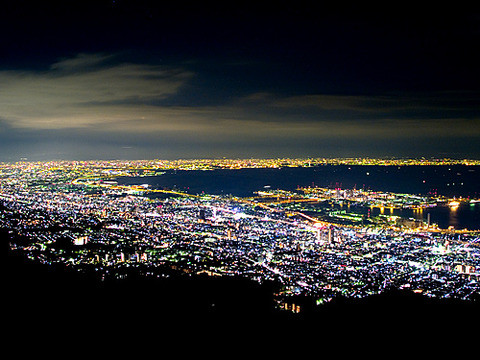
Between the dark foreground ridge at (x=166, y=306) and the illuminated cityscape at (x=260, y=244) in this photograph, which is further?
the illuminated cityscape at (x=260, y=244)

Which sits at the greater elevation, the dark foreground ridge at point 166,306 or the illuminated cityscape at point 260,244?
the dark foreground ridge at point 166,306

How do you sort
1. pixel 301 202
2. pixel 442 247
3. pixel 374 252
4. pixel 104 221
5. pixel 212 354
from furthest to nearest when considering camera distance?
pixel 301 202 → pixel 104 221 → pixel 442 247 → pixel 374 252 → pixel 212 354

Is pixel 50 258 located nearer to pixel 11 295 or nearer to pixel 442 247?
pixel 11 295

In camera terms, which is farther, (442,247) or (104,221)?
(104,221)

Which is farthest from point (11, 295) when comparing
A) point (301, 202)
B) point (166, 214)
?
point (301, 202)

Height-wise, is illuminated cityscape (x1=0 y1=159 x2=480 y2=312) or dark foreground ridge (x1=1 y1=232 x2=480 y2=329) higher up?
dark foreground ridge (x1=1 y1=232 x2=480 y2=329)

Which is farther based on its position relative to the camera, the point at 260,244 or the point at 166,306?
the point at 260,244

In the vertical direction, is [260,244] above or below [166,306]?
below

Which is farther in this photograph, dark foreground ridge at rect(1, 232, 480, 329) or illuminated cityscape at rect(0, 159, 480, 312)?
illuminated cityscape at rect(0, 159, 480, 312)
